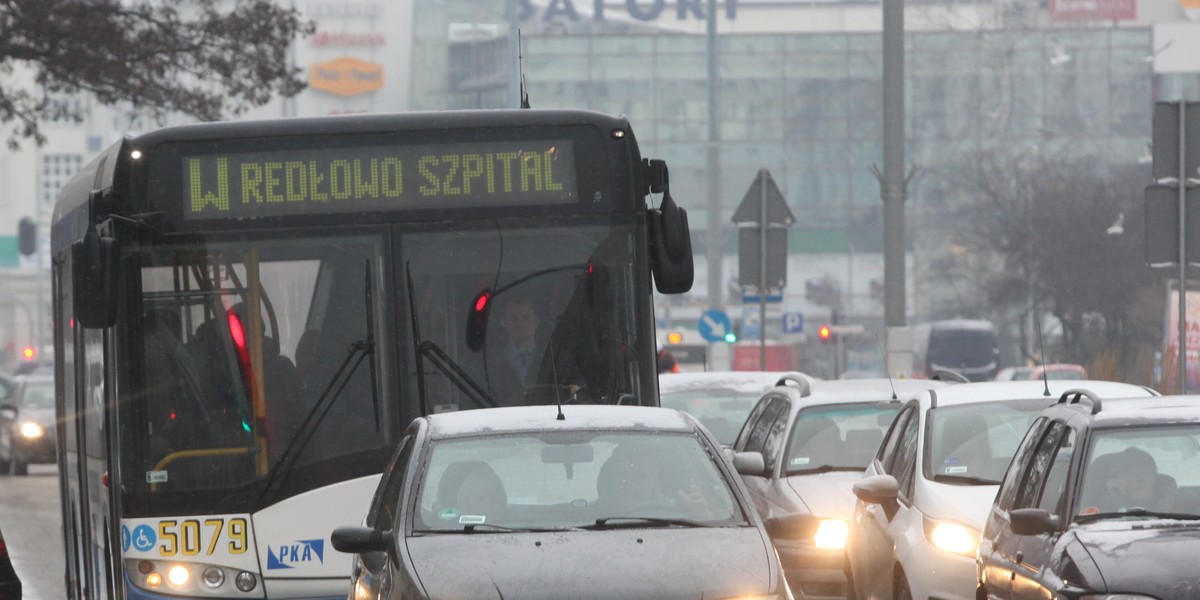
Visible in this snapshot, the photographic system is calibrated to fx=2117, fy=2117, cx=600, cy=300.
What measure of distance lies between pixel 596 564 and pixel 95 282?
310 cm

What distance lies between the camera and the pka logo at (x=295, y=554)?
344 inches

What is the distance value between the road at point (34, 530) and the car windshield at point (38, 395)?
3.86 feet

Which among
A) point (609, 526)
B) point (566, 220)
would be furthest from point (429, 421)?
point (566, 220)

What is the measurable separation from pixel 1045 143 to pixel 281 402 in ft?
295

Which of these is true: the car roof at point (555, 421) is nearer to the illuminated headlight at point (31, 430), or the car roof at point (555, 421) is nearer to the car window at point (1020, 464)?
the car window at point (1020, 464)

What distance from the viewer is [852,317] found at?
99.4 meters

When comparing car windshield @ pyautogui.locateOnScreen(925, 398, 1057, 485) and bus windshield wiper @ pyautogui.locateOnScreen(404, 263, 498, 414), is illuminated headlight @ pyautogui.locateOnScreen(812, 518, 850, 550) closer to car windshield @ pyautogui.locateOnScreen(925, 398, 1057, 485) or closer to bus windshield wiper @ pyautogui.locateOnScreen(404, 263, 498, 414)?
car windshield @ pyautogui.locateOnScreen(925, 398, 1057, 485)

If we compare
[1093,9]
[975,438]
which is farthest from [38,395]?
[1093,9]

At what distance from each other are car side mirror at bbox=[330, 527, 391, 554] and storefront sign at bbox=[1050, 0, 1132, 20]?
98604 mm

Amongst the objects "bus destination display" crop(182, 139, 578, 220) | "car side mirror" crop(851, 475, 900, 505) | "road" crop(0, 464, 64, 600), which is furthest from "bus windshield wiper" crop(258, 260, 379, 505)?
"road" crop(0, 464, 64, 600)

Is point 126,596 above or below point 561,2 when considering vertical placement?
below

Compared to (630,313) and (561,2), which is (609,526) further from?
(561,2)

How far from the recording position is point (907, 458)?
10523 millimetres

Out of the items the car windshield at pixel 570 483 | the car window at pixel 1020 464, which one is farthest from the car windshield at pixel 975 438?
the car windshield at pixel 570 483
